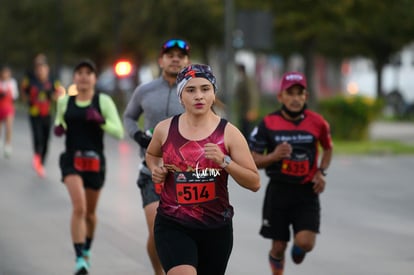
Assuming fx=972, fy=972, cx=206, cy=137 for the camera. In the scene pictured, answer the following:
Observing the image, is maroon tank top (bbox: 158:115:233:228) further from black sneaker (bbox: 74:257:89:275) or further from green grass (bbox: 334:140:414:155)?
green grass (bbox: 334:140:414:155)

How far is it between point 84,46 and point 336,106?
2769 cm

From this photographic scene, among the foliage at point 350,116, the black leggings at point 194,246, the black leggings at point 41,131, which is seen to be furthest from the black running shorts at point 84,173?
the foliage at point 350,116

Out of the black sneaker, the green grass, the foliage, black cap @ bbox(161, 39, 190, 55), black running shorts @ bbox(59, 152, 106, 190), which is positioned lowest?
the green grass

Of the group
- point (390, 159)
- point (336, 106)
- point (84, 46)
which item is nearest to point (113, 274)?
point (390, 159)

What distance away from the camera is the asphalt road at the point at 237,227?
854 cm

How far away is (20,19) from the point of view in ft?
167

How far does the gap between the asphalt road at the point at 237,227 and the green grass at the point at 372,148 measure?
3.11 metres

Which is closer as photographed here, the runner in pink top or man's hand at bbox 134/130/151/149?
man's hand at bbox 134/130/151/149

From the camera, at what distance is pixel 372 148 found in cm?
A: 2100

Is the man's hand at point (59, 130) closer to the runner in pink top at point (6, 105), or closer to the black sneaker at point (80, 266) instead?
the black sneaker at point (80, 266)

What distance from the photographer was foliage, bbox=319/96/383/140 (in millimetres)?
23141

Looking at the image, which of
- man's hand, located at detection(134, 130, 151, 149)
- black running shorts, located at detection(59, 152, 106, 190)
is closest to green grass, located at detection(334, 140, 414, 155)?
black running shorts, located at detection(59, 152, 106, 190)

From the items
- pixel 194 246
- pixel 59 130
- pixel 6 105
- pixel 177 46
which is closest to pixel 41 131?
pixel 6 105

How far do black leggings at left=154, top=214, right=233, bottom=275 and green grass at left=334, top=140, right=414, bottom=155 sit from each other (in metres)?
15.1
